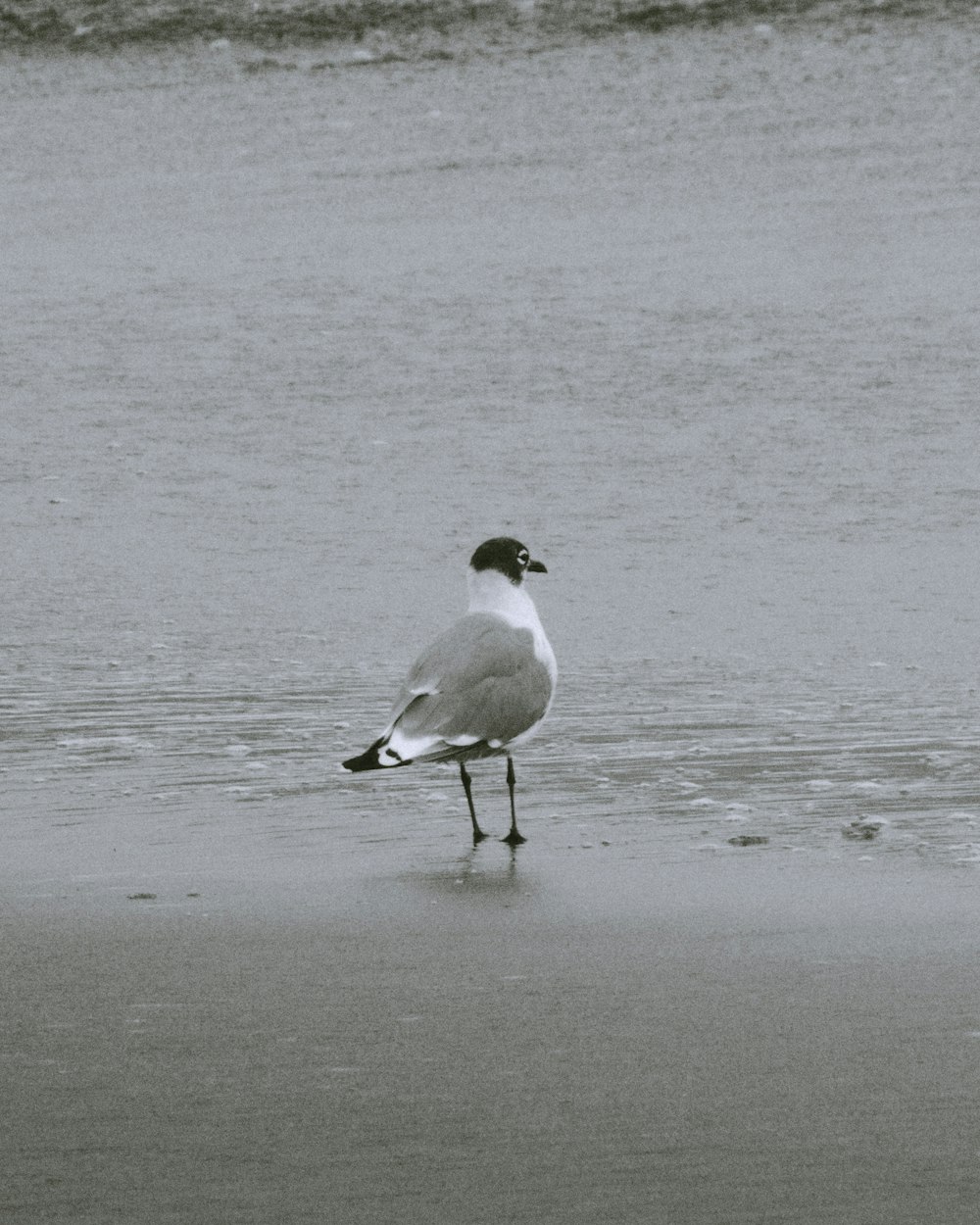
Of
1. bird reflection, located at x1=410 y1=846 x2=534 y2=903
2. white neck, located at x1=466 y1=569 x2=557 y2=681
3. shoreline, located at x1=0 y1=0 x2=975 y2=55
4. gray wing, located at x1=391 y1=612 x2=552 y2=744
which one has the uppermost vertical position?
shoreline, located at x1=0 y1=0 x2=975 y2=55

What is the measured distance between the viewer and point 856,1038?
373 cm

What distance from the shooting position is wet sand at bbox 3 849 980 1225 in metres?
3.14

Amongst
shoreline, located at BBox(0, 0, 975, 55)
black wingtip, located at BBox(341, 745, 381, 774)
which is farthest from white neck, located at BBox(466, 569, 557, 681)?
shoreline, located at BBox(0, 0, 975, 55)

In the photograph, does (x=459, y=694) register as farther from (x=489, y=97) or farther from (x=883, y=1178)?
(x=489, y=97)

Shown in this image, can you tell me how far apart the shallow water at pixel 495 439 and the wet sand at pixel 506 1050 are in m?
0.48

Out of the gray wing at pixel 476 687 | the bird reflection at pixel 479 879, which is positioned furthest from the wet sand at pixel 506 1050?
the gray wing at pixel 476 687

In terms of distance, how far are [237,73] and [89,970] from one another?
12.6m

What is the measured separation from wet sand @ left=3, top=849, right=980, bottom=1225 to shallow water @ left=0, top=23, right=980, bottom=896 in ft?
1.59

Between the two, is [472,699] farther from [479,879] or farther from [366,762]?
[479,879]

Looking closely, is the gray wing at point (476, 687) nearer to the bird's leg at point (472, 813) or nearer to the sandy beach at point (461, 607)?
the bird's leg at point (472, 813)

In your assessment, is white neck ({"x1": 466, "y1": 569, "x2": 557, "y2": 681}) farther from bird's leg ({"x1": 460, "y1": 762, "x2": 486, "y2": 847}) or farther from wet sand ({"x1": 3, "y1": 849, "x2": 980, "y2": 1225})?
wet sand ({"x1": 3, "y1": 849, "x2": 980, "y2": 1225})

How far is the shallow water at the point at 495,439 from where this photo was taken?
19.4 feet

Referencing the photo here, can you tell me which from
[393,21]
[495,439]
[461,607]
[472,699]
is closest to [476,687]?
[472,699]

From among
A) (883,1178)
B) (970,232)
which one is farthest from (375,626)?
(970,232)
